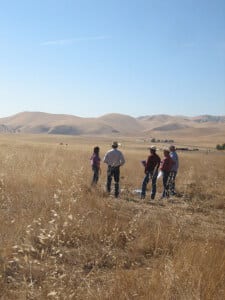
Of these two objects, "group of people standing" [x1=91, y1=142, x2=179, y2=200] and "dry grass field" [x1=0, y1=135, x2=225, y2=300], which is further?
"group of people standing" [x1=91, y1=142, x2=179, y2=200]

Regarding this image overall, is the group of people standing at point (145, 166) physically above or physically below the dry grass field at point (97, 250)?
above

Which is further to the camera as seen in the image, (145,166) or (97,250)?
(145,166)

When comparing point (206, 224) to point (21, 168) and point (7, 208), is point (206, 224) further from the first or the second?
point (21, 168)

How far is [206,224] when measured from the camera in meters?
7.78

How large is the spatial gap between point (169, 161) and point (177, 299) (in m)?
8.60

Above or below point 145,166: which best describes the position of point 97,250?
below

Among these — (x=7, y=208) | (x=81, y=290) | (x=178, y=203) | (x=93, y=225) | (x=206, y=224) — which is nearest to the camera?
(x=81, y=290)

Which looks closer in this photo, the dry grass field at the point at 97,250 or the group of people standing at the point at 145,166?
the dry grass field at the point at 97,250

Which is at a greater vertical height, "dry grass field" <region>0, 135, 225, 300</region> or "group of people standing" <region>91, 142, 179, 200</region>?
→ "group of people standing" <region>91, 142, 179, 200</region>

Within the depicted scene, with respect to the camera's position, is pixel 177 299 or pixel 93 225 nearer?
pixel 177 299

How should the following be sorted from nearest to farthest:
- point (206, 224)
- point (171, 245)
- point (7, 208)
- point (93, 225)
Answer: point (171, 245), point (93, 225), point (7, 208), point (206, 224)

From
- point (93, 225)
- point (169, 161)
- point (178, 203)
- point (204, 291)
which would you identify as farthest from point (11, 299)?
point (169, 161)

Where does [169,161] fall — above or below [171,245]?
above

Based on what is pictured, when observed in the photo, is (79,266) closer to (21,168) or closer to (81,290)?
(81,290)
